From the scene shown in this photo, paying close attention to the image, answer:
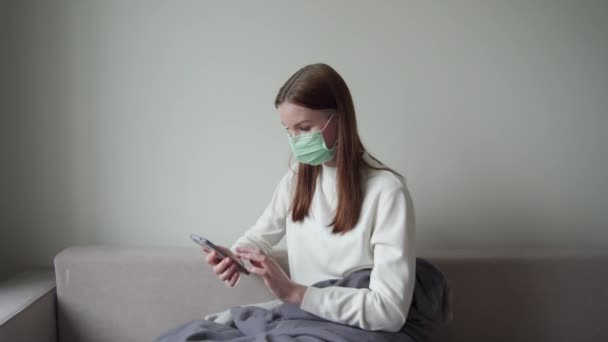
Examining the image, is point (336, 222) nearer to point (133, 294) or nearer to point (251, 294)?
point (251, 294)

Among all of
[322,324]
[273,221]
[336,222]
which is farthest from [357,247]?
[273,221]

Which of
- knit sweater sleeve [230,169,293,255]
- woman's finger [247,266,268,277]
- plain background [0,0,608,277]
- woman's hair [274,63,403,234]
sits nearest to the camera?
woman's finger [247,266,268,277]

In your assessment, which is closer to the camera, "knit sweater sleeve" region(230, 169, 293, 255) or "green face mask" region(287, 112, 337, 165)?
"green face mask" region(287, 112, 337, 165)

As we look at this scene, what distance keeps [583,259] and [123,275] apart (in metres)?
1.52

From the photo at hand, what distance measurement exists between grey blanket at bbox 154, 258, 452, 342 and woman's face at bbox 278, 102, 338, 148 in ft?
1.27

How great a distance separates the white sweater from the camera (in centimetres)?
116

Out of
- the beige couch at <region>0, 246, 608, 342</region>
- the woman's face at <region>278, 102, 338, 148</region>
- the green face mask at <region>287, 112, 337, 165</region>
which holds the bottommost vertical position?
the beige couch at <region>0, 246, 608, 342</region>

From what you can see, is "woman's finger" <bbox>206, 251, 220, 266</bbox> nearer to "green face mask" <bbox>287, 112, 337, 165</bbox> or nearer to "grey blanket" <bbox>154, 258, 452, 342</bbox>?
"grey blanket" <bbox>154, 258, 452, 342</bbox>

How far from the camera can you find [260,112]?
5.66 ft

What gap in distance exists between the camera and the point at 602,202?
1.83 metres

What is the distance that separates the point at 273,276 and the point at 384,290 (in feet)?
0.90

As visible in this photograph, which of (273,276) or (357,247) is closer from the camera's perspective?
(273,276)

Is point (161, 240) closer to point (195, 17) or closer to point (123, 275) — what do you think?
point (123, 275)

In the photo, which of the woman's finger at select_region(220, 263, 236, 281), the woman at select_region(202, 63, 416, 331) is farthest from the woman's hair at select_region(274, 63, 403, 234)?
the woman's finger at select_region(220, 263, 236, 281)
